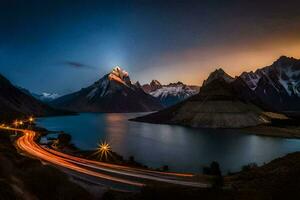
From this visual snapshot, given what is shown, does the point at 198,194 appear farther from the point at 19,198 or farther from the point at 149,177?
the point at 19,198

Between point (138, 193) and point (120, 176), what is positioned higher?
point (120, 176)

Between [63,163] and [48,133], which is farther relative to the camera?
[48,133]

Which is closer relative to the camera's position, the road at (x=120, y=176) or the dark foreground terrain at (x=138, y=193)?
the dark foreground terrain at (x=138, y=193)

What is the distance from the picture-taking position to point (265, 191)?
106 ft

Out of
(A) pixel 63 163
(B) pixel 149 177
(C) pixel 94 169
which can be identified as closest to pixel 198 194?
(B) pixel 149 177

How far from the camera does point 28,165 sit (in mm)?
41688

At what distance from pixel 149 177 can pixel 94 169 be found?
34.2 ft

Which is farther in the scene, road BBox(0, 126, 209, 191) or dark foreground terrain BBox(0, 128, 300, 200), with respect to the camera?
road BBox(0, 126, 209, 191)

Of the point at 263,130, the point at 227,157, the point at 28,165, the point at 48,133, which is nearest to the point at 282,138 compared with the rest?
the point at 263,130

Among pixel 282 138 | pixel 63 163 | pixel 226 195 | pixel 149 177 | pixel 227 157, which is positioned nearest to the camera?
pixel 226 195

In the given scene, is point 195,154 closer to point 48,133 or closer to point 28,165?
point 28,165

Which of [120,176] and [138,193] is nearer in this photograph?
[138,193]

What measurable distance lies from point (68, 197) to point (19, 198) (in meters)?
4.29

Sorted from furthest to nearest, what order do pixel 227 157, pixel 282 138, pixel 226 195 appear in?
pixel 282 138 < pixel 227 157 < pixel 226 195
